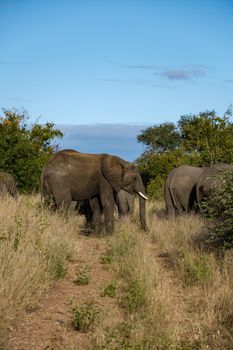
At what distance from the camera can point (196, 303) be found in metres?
7.08

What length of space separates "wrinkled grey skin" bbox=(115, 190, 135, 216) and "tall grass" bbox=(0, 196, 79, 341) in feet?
17.7

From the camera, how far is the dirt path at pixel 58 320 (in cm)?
572

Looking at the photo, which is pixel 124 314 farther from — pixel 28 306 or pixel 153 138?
pixel 153 138

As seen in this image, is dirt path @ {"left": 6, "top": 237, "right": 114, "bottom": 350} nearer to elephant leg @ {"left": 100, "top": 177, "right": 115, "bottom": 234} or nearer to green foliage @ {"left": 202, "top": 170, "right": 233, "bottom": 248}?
green foliage @ {"left": 202, "top": 170, "right": 233, "bottom": 248}

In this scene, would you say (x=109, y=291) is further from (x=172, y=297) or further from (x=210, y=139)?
(x=210, y=139)

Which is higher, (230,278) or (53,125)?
(53,125)

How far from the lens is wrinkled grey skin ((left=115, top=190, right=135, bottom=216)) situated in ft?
54.0

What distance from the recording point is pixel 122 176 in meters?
14.1

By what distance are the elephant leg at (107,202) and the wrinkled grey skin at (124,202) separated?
2624mm

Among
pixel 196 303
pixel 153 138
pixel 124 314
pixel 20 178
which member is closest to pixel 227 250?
pixel 196 303

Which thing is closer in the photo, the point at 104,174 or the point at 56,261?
the point at 56,261

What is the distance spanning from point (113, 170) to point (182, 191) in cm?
280

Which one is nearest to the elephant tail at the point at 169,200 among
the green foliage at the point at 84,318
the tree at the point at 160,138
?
the green foliage at the point at 84,318

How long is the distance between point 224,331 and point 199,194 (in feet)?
27.5
